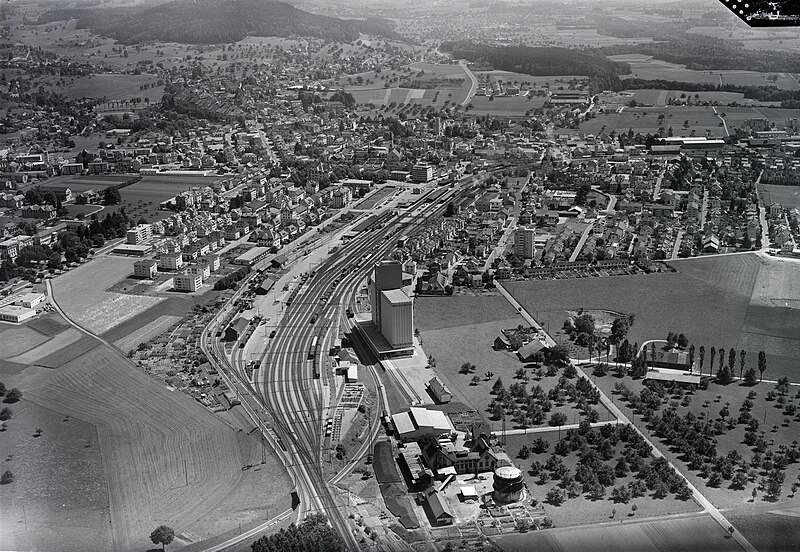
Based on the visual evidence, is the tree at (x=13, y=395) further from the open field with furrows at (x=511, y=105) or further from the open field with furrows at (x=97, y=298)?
the open field with furrows at (x=511, y=105)

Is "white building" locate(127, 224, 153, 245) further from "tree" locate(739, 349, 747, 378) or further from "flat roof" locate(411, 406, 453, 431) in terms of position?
"tree" locate(739, 349, 747, 378)

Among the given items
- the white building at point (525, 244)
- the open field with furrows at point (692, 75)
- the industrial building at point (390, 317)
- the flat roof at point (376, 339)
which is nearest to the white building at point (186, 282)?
the flat roof at point (376, 339)

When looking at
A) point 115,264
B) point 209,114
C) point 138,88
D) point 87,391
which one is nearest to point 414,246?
point 115,264

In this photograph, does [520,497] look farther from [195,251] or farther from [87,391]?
[195,251]

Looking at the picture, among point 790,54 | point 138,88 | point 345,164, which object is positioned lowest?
point 345,164

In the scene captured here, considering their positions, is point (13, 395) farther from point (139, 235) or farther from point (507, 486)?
point (139, 235)
